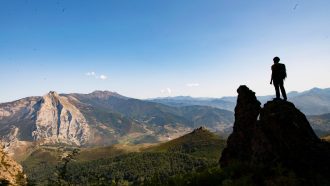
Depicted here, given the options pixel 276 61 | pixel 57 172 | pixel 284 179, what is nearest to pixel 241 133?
pixel 276 61

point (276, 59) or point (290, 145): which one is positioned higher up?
point (276, 59)

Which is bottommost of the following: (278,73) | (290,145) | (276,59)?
(290,145)

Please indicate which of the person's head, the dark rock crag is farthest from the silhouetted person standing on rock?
the dark rock crag

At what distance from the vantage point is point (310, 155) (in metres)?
29.2

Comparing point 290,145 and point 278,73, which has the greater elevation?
point 278,73

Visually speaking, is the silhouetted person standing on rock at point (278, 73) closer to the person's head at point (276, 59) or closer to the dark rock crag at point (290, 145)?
the person's head at point (276, 59)

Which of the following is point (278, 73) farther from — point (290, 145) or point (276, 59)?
point (290, 145)

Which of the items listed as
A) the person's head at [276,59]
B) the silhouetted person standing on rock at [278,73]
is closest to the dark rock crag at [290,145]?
the silhouetted person standing on rock at [278,73]

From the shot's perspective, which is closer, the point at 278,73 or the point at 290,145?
the point at 290,145

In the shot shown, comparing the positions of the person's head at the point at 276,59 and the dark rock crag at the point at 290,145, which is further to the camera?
the person's head at the point at 276,59

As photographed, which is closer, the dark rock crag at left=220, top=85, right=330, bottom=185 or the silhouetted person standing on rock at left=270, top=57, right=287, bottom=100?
the dark rock crag at left=220, top=85, right=330, bottom=185

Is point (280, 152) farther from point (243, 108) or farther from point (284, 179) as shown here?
point (243, 108)

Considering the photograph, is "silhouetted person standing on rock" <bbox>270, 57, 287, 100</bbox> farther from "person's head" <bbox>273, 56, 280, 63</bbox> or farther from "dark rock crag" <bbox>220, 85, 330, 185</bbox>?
"dark rock crag" <bbox>220, 85, 330, 185</bbox>

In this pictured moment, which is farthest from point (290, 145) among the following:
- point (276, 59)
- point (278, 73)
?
point (276, 59)
